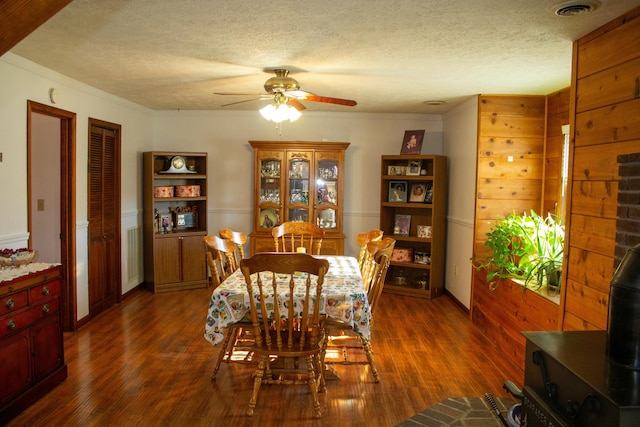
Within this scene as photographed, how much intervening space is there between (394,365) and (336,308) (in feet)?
3.24

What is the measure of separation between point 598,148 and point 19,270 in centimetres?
349

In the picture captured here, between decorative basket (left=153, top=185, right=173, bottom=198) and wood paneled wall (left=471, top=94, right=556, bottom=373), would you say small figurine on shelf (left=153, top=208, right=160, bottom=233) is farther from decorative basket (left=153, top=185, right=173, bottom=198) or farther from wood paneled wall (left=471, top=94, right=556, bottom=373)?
wood paneled wall (left=471, top=94, right=556, bottom=373)

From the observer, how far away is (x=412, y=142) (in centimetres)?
599

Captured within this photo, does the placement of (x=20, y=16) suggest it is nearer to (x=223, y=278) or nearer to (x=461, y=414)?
(x=223, y=278)

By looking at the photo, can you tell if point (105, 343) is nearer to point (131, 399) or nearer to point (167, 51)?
point (131, 399)

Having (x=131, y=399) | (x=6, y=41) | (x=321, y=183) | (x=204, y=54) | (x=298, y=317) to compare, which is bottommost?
(x=131, y=399)

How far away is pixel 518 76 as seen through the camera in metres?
3.98

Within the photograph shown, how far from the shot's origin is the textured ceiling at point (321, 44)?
255 centimetres

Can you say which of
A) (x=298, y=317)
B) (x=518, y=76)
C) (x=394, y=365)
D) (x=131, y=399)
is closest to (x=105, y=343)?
(x=131, y=399)

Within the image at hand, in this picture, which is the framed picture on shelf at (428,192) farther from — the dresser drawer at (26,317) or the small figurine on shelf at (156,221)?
the dresser drawer at (26,317)

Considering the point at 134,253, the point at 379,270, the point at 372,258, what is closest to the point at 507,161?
the point at 372,258

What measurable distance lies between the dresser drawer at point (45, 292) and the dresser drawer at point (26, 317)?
0.04 metres

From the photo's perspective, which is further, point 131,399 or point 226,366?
point 226,366

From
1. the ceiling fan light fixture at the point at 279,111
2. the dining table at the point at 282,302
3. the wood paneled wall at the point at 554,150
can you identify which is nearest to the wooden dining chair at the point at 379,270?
the dining table at the point at 282,302
